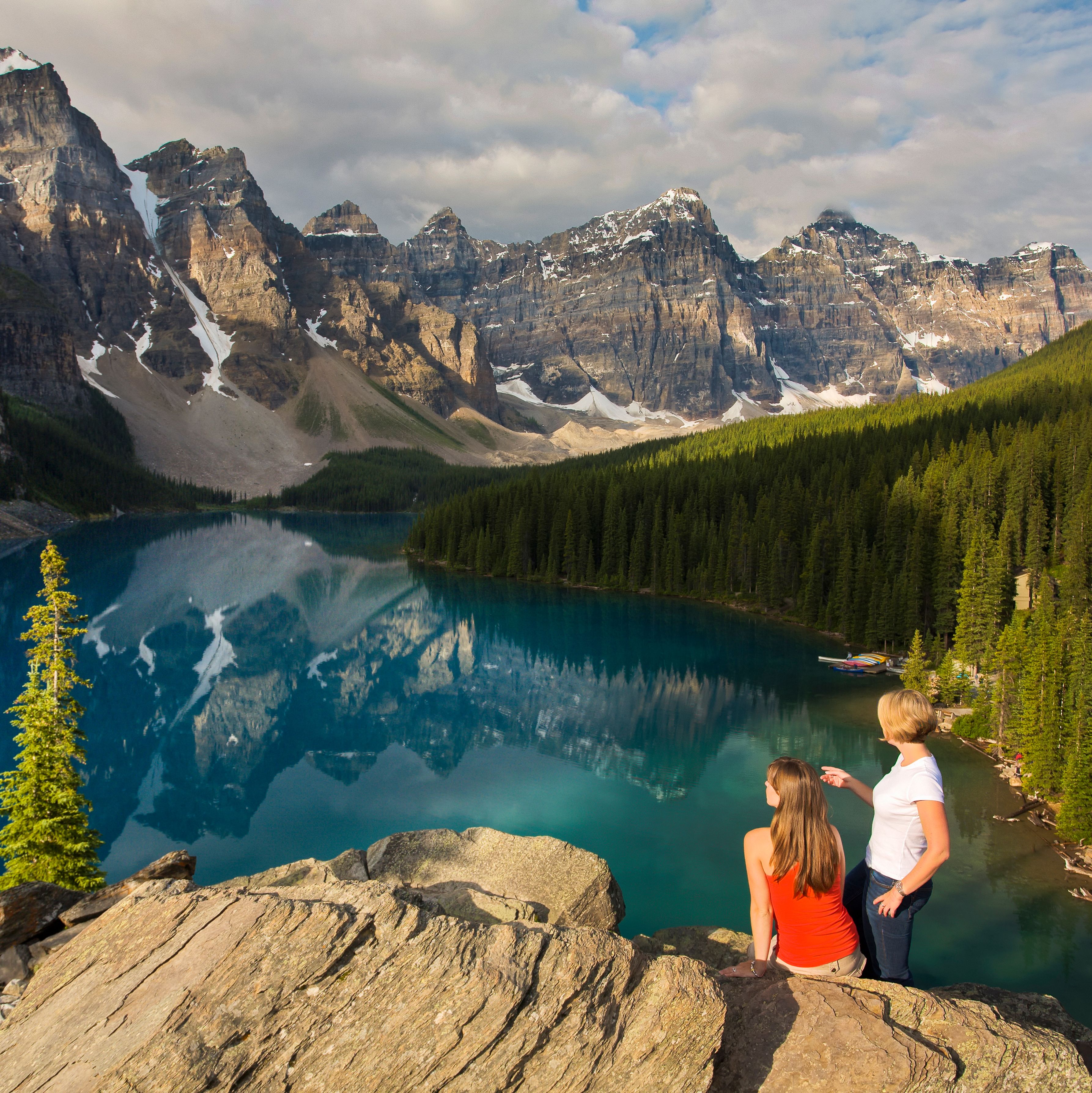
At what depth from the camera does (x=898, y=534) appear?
60.2 metres

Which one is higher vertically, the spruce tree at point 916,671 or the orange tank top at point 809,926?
the orange tank top at point 809,926

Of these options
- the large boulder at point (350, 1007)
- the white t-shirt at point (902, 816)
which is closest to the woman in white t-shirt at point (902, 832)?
the white t-shirt at point (902, 816)

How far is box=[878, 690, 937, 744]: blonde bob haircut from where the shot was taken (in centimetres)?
657

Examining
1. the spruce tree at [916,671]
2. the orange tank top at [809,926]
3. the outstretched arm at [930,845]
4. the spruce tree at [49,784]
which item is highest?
the outstretched arm at [930,845]

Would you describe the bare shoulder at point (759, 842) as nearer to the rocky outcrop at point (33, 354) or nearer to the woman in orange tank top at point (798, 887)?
the woman in orange tank top at point (798, 887)

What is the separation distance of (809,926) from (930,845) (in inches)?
48.2

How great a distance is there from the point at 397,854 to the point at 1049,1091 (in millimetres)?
9051

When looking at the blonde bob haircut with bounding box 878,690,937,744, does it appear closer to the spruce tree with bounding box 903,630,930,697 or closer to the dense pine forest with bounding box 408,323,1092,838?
the dense pine forest with bounding box 408,323,1092,838

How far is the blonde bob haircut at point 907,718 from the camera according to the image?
6.57 meters

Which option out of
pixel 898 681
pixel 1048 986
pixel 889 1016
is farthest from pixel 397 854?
pixel 898 681

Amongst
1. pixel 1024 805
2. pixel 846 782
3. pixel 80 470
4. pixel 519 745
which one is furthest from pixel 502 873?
pixel 80 470

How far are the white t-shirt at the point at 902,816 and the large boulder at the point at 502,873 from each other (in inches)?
173

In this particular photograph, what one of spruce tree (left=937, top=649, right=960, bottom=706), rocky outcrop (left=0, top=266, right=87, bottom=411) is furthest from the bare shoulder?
rocky outcrop (left=0, top=266, right=87, bottom=411)

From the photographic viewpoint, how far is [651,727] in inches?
1435
